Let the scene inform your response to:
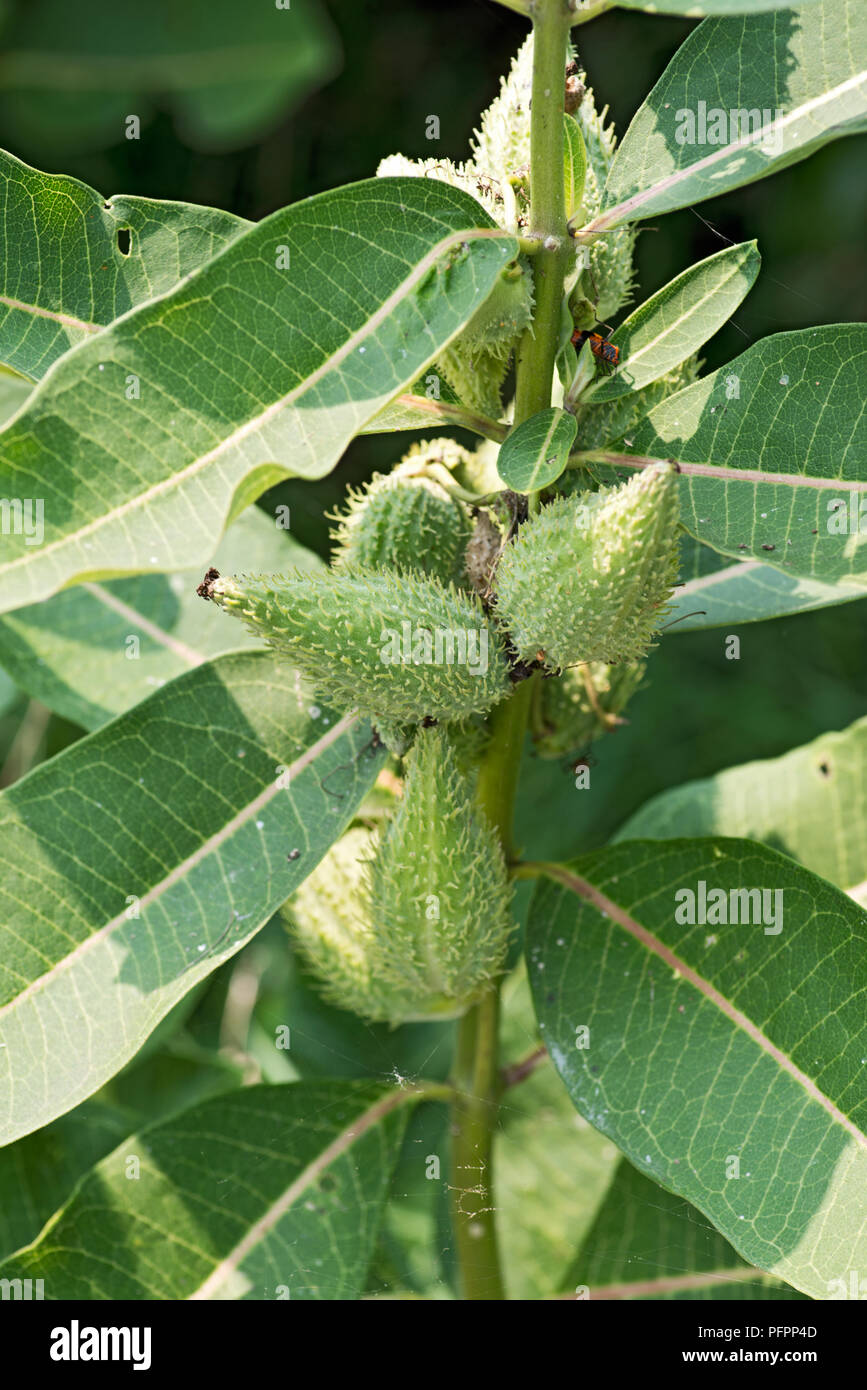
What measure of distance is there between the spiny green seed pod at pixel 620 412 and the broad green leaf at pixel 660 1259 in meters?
0.99

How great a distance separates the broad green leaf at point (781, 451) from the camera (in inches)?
47.7

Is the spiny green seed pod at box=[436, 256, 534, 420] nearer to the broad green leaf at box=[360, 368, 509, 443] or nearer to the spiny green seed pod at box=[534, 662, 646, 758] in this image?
the broad green leaf at box=[360, 368, 509, 443]

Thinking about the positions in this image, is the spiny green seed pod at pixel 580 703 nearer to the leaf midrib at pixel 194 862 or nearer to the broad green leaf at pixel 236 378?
the leaf midrib at pixel 194 862

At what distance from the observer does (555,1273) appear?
1911 millimetres

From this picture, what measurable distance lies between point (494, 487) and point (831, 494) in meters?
0.37

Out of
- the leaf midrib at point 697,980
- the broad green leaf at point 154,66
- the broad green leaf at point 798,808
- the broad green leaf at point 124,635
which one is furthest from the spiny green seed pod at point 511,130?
the broad green leaf at point 154,66

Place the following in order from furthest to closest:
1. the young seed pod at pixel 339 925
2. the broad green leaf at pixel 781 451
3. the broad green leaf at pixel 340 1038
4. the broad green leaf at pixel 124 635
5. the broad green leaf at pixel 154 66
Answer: the broad green leaf at pixel 154 66
the broad green leaf at pixel 340 1038
the broad green leaf at pixel 124 635
the young seed pod at pixel 339 925
the broad green leaf at pixel 781 451

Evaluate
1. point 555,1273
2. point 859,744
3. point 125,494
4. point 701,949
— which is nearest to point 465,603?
point 125,494

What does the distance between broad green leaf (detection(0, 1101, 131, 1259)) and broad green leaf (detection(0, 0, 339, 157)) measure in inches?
88.3

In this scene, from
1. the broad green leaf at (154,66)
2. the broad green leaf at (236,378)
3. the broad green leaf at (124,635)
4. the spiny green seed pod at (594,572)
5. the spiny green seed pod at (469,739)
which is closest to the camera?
the broad green leaf at (236,378)

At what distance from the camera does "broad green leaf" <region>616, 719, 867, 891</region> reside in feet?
5.67

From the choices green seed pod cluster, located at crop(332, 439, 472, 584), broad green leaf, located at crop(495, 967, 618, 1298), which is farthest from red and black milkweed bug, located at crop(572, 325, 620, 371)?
broad green leaf, located at crop(495, 967, 618, 1298)
